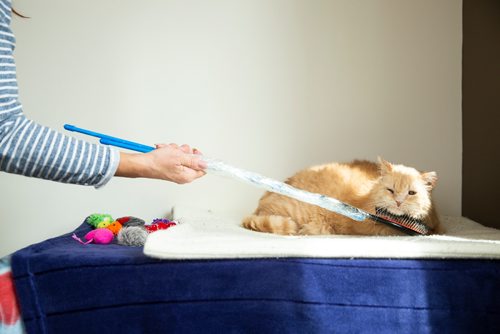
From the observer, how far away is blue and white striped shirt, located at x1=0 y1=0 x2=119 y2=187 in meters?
0.86

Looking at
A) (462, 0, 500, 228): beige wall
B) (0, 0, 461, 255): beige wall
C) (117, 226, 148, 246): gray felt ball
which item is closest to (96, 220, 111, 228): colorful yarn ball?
(117, 226, 148, 246): gray felt ball

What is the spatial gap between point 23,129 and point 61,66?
133 cm

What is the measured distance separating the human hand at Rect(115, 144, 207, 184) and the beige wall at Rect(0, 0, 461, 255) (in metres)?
1.04

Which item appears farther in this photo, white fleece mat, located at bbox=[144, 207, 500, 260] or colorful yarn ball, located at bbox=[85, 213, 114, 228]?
colorful yarn ball, located at bbox=[85, 213, 114, 228]

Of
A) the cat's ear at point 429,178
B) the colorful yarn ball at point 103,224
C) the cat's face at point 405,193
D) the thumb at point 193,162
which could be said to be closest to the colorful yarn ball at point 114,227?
the colorful yarn ball at point 103,224

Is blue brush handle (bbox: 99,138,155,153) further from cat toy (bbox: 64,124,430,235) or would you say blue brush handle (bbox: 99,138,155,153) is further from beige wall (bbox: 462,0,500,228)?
beige wall (bbox: 462,0,500,228)

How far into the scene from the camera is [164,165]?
105cm

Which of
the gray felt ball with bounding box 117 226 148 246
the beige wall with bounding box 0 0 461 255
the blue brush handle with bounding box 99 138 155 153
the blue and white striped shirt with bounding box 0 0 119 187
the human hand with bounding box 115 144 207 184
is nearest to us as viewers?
the blue and white striped shirt with bounding box 0 0 119 187

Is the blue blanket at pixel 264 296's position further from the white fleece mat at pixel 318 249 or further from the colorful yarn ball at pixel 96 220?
the colorful yarn ball at pixel 96 220

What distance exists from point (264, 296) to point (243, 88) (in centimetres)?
141

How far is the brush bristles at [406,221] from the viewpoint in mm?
1515

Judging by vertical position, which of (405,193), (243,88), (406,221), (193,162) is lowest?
(406,221)

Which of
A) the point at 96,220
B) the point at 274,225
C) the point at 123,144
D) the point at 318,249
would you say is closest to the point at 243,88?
the point at 274,225

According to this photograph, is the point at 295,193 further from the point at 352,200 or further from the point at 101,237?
the point at 101,237
